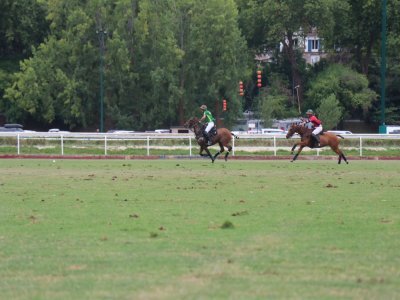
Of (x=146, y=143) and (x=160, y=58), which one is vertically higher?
(x=160, y=58)

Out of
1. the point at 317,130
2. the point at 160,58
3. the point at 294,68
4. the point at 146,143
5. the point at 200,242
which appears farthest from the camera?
the point at 294,68

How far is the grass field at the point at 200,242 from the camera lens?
28.9 ft

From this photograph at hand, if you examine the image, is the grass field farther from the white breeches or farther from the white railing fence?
the white railing fence

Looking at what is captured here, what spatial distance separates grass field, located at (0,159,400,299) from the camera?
8.80 metres

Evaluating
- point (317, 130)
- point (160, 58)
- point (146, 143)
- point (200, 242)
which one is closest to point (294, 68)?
point (160, 58)

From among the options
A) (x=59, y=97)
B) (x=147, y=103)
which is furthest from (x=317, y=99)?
(x=59, y=97)

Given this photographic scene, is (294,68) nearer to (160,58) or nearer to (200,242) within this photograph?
(160,58)

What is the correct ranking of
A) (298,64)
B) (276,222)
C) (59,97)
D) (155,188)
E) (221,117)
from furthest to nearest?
(298,64)
(221,117)
(59,97)
(155,188)
(276,222)

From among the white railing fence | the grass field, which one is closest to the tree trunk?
the white railing fence

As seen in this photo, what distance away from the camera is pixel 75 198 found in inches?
707

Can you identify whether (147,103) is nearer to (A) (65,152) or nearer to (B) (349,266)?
(A) (65,152)

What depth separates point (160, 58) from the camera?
226 feet

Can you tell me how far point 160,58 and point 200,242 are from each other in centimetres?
5814

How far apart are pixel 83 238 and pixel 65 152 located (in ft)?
110
